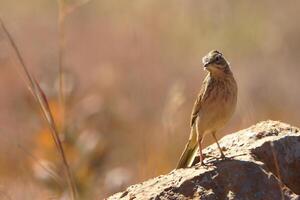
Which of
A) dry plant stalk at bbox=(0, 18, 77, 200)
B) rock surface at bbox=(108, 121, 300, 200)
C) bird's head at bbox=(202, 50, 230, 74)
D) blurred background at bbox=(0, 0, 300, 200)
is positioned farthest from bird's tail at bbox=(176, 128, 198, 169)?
blurred background at bbox=(0, 0, 300, 200)

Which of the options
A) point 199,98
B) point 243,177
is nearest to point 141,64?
point 199,98

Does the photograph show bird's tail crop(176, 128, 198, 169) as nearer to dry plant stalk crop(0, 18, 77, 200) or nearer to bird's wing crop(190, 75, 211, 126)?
bird's wing crop(190, 75, 211, 126)

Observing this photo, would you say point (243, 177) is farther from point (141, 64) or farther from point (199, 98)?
point (141, 64)

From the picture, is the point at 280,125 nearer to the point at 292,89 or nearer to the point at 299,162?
the point at 299,162

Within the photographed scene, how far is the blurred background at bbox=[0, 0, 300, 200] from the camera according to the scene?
14.5m

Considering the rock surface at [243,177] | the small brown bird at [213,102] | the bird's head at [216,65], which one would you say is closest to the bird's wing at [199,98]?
the small brown bird at [213,102]

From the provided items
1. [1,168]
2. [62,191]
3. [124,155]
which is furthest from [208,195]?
[124,155]

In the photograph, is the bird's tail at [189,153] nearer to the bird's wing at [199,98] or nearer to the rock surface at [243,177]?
the bird's wing at [199,98]

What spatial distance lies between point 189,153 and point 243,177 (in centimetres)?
101

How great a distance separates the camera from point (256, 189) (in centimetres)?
598

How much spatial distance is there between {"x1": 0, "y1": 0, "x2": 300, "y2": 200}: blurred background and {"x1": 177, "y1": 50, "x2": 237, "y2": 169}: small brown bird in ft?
12.9

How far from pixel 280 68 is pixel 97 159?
34.3 feet

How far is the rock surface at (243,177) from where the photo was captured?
5.93 metres

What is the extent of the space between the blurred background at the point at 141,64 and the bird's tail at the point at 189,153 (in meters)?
3.84
